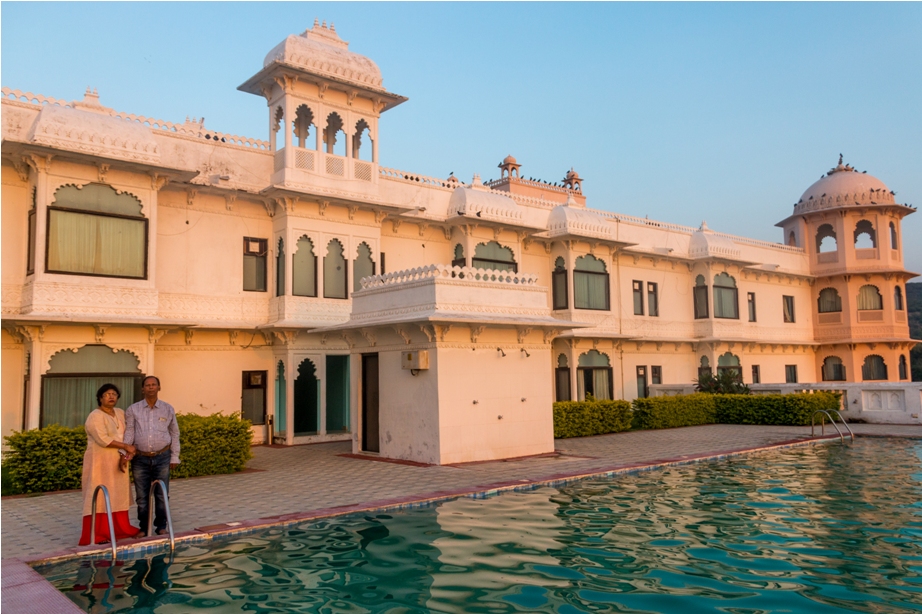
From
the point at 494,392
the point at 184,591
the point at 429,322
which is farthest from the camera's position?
the point at 494,392

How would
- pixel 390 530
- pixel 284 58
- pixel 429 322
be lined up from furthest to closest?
pixel 284 58 → pixel 429 322 → pixel 390 530

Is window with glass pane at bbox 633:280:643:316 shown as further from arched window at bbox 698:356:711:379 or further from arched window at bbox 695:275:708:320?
arched window at bbox 698:356:711:379

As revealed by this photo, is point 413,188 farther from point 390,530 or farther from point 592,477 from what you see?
point 390,530

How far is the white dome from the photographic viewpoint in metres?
19.2

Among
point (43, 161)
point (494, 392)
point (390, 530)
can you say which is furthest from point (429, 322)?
point (43, 161)

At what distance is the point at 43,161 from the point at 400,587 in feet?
43.4

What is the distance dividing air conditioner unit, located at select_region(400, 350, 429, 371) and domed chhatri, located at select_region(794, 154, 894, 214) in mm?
27579

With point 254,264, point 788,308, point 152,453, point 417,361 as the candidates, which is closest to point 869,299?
point 788,308

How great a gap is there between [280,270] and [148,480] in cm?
1127

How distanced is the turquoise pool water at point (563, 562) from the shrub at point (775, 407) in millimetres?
11734

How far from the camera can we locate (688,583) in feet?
21.4

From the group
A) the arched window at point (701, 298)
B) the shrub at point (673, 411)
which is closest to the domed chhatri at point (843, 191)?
the arched window at point (701, 298)

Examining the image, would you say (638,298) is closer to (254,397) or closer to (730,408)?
(730,408)

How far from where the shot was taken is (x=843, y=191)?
3397 cm
